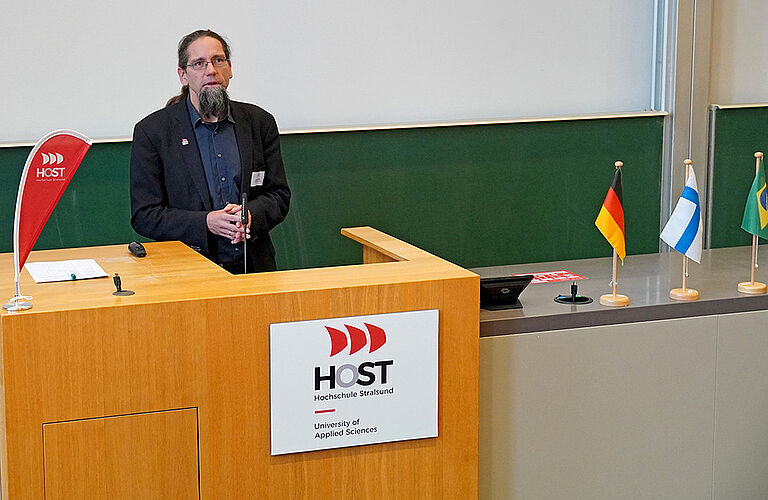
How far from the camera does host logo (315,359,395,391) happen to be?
9.53ft

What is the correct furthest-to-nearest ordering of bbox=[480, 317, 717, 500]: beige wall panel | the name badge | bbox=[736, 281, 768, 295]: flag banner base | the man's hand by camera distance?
the name badge < the man's hand < bbox=[736, 281, 768, 295]: flag banner base < bbox=[480, 317, 717, 500]: beige wall panel

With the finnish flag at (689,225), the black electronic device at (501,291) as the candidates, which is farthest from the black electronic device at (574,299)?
the finnish flag at (689,225)

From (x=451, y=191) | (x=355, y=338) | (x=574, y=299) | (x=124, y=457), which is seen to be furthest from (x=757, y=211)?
(x=451, y=191)

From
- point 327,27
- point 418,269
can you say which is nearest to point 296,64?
point 327,27

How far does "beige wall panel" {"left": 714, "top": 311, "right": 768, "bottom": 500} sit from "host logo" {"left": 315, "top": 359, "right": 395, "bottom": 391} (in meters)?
1.12

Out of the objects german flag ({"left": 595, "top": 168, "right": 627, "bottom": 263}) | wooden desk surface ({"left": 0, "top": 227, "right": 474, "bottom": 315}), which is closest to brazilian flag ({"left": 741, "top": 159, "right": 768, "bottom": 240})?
german flag ({"left": 595, "top": 168, "right": 627, "bottom": 263})

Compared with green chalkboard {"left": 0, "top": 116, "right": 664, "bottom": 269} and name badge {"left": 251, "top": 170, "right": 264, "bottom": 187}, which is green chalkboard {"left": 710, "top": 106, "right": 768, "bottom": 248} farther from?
name badge {"left": 251, "top": 170, "right": 264, "bottom": 187}

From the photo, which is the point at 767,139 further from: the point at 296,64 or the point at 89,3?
the point at 89,3

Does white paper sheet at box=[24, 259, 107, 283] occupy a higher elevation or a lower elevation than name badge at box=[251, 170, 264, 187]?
lower

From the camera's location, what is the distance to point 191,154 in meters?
3.97

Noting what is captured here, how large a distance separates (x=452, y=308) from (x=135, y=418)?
894mm

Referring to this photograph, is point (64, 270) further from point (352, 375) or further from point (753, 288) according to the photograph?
point (753, 288)

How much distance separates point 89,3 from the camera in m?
5.21

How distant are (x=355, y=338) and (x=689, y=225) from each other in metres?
1.18
